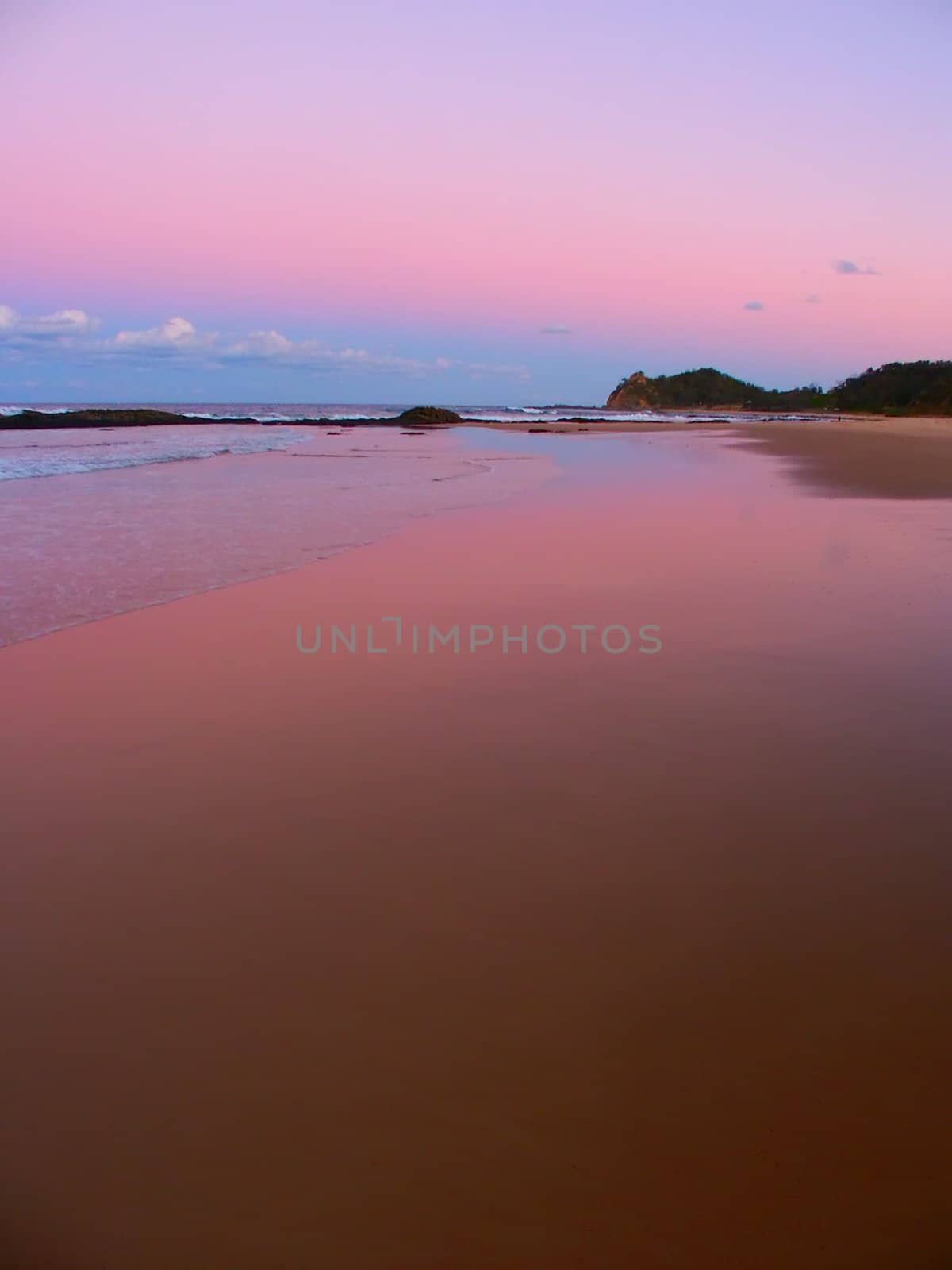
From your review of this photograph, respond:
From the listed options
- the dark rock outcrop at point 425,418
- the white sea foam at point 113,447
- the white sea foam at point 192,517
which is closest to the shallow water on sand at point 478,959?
the white sea foam at point 192,517

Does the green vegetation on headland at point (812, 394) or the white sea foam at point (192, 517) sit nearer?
the white sea foam at point (192, 517)

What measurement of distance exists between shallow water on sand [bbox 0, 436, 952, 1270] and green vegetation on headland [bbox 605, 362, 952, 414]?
7720 centimetres

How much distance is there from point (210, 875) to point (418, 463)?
63.3 feet

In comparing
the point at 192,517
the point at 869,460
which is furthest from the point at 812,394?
the point at 192,517

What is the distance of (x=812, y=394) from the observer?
424 feet

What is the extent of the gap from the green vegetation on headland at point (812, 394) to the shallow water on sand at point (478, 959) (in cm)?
7720

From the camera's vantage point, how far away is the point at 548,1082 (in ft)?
6.70

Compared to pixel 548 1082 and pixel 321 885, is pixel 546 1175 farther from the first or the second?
pixel 321 885

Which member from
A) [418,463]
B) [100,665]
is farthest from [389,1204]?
[418,463]

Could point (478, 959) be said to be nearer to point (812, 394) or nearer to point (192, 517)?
point (192, 517)

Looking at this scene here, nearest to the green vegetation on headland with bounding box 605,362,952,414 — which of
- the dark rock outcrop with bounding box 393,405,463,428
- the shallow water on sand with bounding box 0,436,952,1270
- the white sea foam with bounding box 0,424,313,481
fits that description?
the dark rock outcrop with bounding box 393,405,463,428

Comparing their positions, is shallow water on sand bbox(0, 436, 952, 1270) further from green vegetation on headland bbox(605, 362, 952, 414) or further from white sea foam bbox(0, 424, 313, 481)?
green vegetation on headland bbox(605, 362, 952, 414)

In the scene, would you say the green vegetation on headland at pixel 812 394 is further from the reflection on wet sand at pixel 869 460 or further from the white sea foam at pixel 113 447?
the white sea foam at pixel 113 447

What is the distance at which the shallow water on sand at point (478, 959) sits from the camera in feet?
5.79
